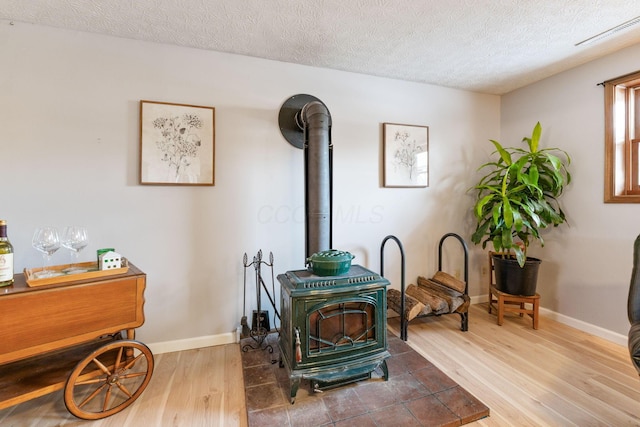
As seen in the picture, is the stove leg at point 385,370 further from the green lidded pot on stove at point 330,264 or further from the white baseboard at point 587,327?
the white baseboard at point 587,327

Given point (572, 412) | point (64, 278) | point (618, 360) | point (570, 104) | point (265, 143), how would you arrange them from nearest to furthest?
point (64, 278) < point (572, 412) < point (618, 360) < point (265, 143) < point (570, 104)

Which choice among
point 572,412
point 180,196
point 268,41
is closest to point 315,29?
point 268,41

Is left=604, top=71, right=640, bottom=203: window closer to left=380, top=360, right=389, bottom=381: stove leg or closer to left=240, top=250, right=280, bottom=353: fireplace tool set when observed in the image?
left=380, top=360, right=389, bottom=381: stove leg

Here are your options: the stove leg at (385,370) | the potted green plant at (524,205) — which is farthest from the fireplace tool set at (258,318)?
the potted green plant at (524,205)

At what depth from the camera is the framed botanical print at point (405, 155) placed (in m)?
2.78

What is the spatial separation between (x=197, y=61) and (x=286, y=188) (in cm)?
→ 124

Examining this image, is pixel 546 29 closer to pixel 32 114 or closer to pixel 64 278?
pixel 64 278

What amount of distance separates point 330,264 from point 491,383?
1317 mm

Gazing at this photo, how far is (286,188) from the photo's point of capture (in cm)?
248

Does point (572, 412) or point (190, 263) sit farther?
point (190, 263)

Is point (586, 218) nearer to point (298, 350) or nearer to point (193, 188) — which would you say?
point (298, 350)

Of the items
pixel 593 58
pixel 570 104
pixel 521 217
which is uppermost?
pixel 593 58

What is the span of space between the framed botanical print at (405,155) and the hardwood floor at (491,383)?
146 cm

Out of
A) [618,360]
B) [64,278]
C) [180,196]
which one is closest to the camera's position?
[64,278]
